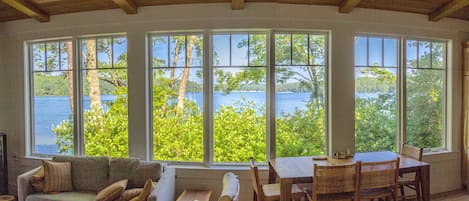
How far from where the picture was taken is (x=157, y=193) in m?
2.88

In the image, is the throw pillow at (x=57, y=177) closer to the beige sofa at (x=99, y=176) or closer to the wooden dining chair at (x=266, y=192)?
the beige sofa at (x=99, y=176)

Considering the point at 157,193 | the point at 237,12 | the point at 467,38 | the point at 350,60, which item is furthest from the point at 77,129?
the point at 467,38

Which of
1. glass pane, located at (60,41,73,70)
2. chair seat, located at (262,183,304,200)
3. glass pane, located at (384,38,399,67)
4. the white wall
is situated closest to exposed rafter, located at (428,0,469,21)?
the white wall

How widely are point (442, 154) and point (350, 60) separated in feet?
7.07

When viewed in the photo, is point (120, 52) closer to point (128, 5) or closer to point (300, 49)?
point (128, 5)

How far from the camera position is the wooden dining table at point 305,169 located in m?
2.71

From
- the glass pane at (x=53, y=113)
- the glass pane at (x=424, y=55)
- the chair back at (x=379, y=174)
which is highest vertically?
the glass pane at (x=424, y=55)

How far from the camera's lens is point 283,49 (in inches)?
152

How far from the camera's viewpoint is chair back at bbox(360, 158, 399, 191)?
2707 millimetres

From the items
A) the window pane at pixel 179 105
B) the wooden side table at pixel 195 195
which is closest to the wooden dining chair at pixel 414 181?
the wooden side table at pixel 195 195

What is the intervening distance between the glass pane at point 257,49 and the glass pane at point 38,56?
330cm

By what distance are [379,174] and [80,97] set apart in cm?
412

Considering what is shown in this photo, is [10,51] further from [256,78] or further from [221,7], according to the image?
[256,78]

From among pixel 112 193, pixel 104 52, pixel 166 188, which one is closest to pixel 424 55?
pixel 166 188
